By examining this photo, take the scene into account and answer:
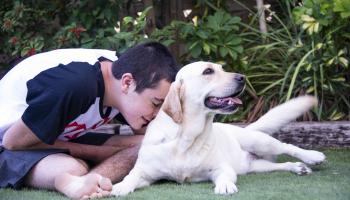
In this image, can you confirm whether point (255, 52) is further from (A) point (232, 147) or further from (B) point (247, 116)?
(A) point (232, 147)

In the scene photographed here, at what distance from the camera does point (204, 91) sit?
3.30m

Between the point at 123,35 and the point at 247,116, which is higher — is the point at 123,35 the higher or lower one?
the higher one

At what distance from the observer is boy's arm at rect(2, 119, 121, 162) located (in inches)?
122

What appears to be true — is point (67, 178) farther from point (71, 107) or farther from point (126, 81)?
point (126, 81)

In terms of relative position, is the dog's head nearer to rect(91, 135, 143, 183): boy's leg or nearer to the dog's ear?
the dog's ear

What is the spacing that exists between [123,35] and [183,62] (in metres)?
0.66

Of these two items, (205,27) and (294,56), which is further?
(294,56)

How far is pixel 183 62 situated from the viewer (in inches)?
200

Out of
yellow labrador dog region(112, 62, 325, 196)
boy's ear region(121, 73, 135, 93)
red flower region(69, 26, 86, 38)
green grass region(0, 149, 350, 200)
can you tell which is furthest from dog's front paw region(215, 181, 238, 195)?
red flower region(69, 26, 86, 38)

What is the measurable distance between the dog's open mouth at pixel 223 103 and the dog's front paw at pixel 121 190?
55cm

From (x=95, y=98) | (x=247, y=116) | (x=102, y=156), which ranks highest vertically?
(x=95, y=98)

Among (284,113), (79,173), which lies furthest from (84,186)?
(284,113)

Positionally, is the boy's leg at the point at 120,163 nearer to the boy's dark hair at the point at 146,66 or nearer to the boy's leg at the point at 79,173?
the boy's leg at the point at 79,173

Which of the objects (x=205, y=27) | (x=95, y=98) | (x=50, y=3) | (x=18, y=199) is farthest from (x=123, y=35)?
(x=18, y=199)
